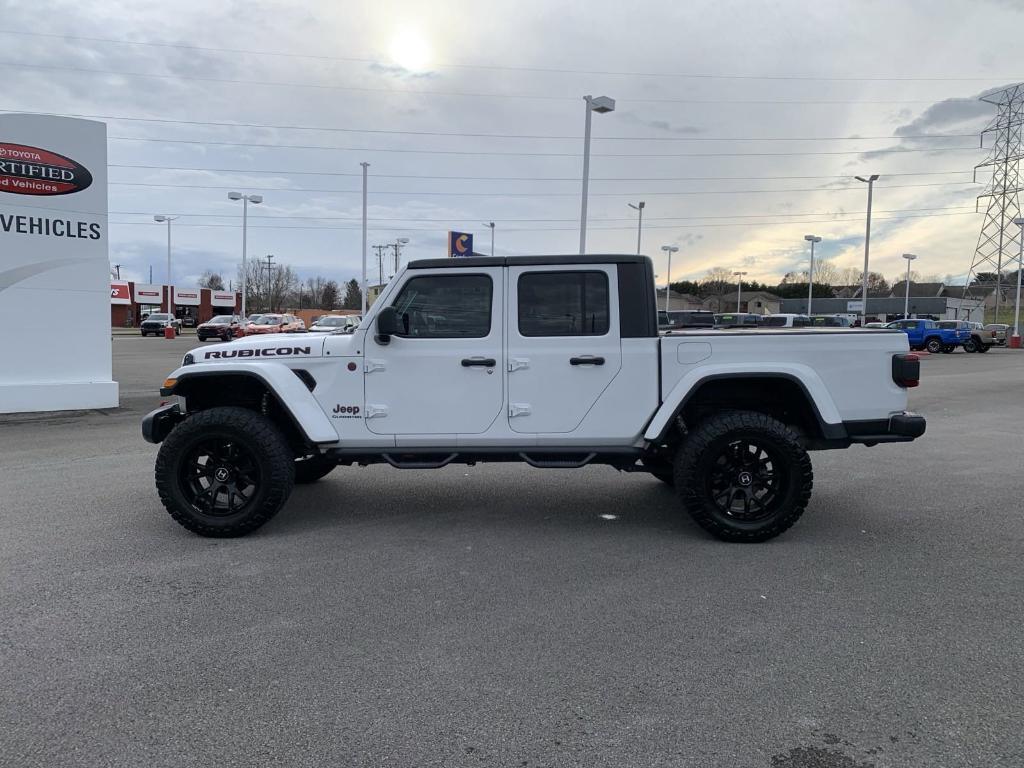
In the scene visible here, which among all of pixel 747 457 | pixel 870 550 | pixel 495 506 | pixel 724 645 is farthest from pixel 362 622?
pixel 870 550

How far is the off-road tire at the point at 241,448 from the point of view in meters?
5.11

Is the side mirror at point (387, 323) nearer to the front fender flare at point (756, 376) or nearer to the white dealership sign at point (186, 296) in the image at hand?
the front fender flare at point (756, 376)

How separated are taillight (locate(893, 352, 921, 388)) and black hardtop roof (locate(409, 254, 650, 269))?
188 centimetres

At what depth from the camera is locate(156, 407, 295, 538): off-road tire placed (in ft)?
16.8

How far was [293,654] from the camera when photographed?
345cm

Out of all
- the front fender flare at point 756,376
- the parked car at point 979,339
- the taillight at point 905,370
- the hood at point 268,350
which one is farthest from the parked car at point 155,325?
the taillight at point 905,370

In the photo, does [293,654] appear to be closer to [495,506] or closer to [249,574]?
[249,574]

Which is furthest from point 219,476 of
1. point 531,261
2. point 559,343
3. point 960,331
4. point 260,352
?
point 960,331

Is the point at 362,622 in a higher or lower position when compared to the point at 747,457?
lower

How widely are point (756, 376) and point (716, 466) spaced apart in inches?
27.1

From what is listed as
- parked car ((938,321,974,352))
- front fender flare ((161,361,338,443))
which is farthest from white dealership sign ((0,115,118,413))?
parked car ((938,321,974,352))

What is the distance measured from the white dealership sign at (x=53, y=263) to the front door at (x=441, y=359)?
333 inches

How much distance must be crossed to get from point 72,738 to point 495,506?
3.72 m

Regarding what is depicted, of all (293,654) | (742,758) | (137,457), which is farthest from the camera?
(137,457)
